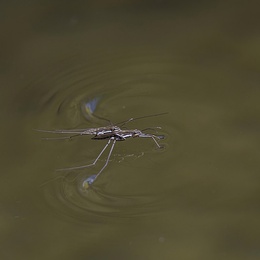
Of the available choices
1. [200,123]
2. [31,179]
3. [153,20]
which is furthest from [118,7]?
[31,179]

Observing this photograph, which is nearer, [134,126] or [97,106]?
[134,126]

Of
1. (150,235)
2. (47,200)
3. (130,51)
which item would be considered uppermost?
(130,51)

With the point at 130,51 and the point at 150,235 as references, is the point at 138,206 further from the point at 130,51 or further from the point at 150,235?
the point at 130,51

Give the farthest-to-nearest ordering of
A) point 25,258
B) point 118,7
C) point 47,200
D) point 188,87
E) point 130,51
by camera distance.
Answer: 1. point 118,7
2. point 130,51
3. point 188,87
4. point 47,200
5. point 25,258

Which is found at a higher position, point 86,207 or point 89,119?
point 89,119

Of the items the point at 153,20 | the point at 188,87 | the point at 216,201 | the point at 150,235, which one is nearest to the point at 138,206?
the point at 150,235

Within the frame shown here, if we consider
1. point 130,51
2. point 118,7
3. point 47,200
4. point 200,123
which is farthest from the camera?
point 118,7

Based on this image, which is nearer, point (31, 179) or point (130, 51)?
point (31, 179)
